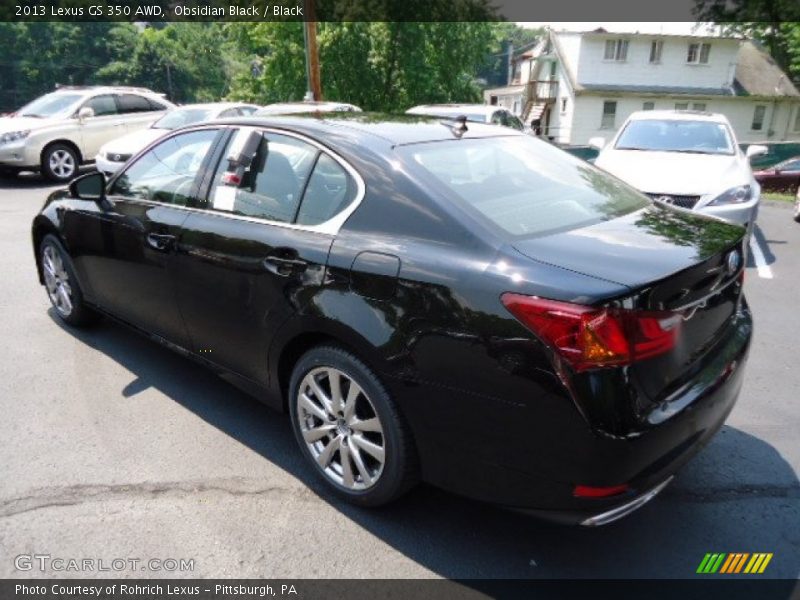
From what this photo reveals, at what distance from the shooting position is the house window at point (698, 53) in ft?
116

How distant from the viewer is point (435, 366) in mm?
2254

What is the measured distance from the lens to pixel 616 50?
116 feet

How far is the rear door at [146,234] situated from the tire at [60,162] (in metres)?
9.08

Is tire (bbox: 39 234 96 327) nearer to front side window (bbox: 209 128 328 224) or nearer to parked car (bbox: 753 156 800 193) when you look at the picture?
front side window (bbox: 209 128 328 224)

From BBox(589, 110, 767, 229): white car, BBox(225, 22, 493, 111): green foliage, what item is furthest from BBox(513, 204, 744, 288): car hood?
BBox(225, 22, 493, 111): green foliage

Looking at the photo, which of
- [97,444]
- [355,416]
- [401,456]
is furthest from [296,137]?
[97,444]

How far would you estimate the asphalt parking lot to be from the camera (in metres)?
2.47

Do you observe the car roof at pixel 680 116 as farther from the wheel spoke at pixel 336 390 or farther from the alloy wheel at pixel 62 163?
the alloy wheel at pixel 62 163

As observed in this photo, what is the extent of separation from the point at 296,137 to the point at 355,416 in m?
1.37

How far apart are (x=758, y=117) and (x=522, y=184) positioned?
135 feet

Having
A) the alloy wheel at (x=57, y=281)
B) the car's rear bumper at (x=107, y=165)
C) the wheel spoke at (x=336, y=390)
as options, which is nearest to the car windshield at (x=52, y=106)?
the car's rear bumper at (x=107, y=165)

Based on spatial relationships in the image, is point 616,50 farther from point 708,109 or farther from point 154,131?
point 154,131

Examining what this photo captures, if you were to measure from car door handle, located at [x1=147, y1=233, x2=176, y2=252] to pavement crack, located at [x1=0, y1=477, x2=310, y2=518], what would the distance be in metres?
1.25

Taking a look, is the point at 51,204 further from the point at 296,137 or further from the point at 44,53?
the point at 44,53
